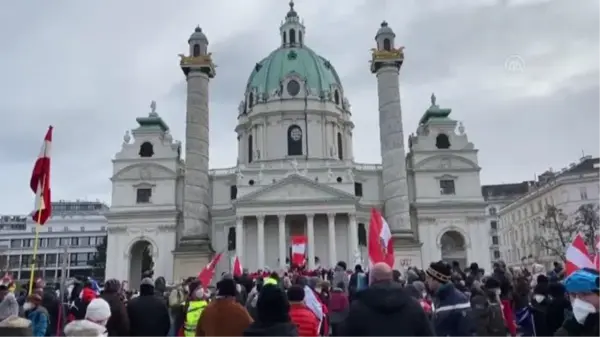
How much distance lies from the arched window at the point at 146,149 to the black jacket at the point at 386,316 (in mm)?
51347

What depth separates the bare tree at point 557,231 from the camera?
51.1 metres

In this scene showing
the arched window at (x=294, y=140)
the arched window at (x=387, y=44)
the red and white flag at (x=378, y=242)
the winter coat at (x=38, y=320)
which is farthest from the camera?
the arched window at (x=294, y=140)

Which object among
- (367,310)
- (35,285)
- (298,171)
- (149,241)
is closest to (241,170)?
(298,171)

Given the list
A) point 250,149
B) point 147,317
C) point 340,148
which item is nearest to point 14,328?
point 147,317

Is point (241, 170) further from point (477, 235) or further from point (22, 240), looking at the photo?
point (22, 240)

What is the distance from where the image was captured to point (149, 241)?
167ft

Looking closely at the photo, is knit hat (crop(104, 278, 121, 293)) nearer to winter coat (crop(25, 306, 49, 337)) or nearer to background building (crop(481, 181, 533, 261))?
winter coat (crop(25, 306, 49, 337))

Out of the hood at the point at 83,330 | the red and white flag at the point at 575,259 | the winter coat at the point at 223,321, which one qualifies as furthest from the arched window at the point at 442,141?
the hood at the point at 83,330

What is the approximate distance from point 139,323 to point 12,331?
2088 millimetres

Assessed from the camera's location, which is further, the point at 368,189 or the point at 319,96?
the point at 319,96

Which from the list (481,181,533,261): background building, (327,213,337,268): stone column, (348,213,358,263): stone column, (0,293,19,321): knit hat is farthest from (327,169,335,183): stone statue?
(0,293,19,321): knit hat

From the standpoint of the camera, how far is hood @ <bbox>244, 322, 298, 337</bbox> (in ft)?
16.1

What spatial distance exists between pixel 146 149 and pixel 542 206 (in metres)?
48.0

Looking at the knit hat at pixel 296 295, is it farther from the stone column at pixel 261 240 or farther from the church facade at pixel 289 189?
the stone column at pixel 261 240
